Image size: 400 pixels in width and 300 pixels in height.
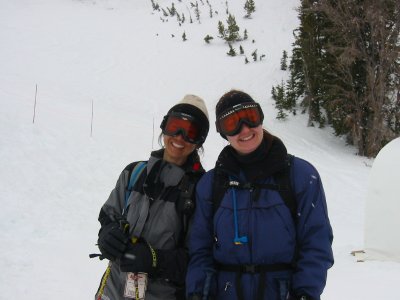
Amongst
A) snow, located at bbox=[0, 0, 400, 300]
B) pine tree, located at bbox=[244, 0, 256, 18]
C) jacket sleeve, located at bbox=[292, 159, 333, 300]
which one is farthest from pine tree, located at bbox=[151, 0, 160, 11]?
jacket sleeve, located at bbox=[292, 159, 333, 300]

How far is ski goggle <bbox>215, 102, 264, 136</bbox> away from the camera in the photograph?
2400 mm

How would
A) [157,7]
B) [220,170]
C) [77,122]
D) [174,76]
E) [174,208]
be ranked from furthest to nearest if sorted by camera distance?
[157,7]
[174,76]
[77,122]
[174,208]
[220,170]

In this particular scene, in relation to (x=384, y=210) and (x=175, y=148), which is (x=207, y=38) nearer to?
(x=384, y=210)

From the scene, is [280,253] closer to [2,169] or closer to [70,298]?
[70,298]

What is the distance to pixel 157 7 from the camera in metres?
30.7

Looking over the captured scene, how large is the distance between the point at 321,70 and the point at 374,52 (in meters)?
2.26

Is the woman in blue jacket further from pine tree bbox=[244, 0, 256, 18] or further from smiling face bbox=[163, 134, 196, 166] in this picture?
pine tree bbox=[244, 0, 256, 18]

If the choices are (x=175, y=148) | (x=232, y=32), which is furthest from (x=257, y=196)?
(x=232, y=32)

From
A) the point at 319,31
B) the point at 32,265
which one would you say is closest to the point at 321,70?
the point at 319,31

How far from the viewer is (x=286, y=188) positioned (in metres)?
2.17

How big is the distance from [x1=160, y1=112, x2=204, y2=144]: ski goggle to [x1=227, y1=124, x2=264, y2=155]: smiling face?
0.45m

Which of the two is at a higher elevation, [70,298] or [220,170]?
[220,170]

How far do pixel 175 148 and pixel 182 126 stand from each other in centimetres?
17

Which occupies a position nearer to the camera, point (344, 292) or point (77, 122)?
point (344, 292)
